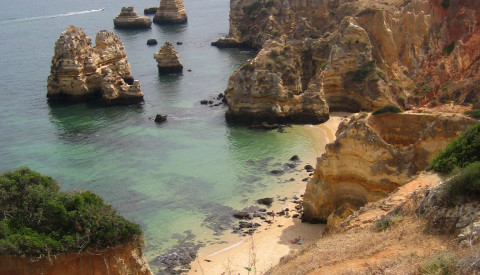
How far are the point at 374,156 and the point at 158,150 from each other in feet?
72.4

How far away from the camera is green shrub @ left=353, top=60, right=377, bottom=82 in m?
48.5

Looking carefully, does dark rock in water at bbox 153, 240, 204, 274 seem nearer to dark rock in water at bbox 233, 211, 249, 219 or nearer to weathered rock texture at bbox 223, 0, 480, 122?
dark rock in water at bbox 233, 211, 249, 219

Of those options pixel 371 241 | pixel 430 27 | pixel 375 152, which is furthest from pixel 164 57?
pixel 371 241

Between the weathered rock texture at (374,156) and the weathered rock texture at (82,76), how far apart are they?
109 ft

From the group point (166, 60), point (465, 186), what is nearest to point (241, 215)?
point (465, 186)

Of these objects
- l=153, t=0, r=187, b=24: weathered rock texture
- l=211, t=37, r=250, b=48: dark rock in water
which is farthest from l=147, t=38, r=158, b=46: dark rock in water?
l=153, t=0, r=187, b=24: weathered rock texture

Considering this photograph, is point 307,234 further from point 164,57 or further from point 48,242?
point 164,57

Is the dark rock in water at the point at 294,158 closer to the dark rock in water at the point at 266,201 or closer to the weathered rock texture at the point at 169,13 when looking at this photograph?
the dark rock in water at the point at 266,201

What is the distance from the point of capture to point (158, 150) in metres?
45.0

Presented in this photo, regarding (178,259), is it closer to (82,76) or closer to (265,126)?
(265,126)

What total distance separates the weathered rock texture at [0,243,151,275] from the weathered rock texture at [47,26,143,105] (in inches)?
1525

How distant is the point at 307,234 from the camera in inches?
1161

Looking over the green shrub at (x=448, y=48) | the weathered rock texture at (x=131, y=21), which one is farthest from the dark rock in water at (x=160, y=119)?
the weathered rock texture at (x=131, y=21)

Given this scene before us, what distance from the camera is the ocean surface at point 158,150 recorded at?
113ft
